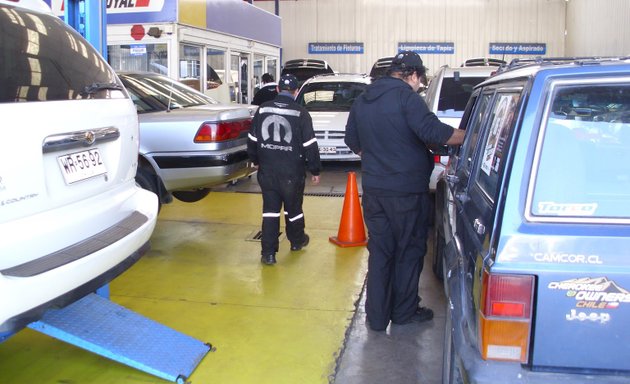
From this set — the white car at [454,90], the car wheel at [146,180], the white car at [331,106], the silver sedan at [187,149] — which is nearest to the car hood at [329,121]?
the white car at [331,106]

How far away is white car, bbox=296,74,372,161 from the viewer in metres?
10.7

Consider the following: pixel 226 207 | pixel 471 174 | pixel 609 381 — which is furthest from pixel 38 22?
pixel 226 207

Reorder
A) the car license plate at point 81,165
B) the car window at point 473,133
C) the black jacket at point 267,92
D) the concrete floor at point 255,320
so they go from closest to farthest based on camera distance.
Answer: the car license plate at point 81,165
the car window at point 473,133
the concrete floor at point 255,320
the black jacket at point 267,92

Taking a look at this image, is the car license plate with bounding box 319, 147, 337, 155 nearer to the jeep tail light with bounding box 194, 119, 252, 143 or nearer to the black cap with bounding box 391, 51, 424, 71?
the jeep tail light with bounding box 194, 119, 252, 143

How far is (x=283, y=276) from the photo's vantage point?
5336 millimetres

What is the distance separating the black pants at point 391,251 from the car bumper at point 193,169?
2269 millimetres

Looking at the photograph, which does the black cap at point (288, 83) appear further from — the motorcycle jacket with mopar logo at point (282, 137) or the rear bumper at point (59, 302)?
the rear bumper at point (59, 302)

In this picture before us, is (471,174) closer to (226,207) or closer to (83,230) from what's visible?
Result: (83,230)

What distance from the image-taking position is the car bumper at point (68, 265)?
2.40 m

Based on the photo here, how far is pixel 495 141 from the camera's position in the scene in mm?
2645

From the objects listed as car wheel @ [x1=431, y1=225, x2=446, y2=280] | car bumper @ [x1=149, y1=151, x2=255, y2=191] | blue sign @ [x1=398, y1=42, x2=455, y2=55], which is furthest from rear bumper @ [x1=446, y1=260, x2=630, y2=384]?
blue sign @ [x1=398, y1=42, x2=455, y2=55]

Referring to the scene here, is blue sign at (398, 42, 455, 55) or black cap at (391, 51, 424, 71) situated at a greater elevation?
blue sign at (398, 42, 455, 55)

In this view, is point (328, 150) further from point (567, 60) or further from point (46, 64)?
point (567, 60)

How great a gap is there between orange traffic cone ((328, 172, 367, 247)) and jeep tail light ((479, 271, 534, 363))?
410 centimetres
